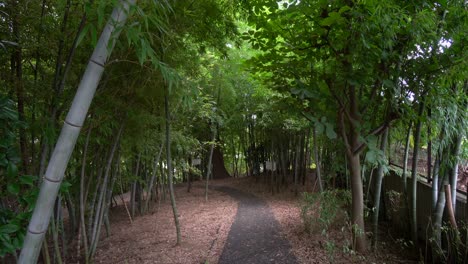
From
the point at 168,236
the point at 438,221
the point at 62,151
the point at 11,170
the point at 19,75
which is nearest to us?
the point at 62,151

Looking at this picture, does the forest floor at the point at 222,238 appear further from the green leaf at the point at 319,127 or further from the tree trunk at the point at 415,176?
the green leaf at the point at 319,127

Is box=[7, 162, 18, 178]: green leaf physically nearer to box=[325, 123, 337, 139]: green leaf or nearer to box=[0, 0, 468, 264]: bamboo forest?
box=[0, 0, 468, 264]: bamboo forest

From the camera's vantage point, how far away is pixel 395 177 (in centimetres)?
490

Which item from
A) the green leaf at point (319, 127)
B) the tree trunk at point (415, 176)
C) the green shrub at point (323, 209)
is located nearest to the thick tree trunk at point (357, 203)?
the green shrub at point (323, 209)

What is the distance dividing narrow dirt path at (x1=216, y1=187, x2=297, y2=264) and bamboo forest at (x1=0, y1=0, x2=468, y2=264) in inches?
1.3

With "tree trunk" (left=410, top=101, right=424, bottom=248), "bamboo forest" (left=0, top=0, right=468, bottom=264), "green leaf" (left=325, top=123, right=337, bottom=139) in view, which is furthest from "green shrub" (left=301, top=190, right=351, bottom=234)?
"green leaf" (left=325, top=123, right=337, bottom=139)

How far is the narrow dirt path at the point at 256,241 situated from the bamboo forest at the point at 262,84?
0.11 feet

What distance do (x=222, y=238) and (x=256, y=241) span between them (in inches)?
21.0

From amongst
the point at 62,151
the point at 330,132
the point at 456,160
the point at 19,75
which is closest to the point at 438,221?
the point at 456,160

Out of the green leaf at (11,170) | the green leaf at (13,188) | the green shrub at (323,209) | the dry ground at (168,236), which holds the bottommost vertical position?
the dry ground at (168,236)

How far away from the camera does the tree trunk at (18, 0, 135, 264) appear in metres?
1.25

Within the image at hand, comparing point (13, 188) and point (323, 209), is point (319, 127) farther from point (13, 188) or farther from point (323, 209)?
point (13, 188)

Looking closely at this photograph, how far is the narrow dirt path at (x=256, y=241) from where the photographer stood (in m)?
3.53

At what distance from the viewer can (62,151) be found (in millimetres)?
1245
